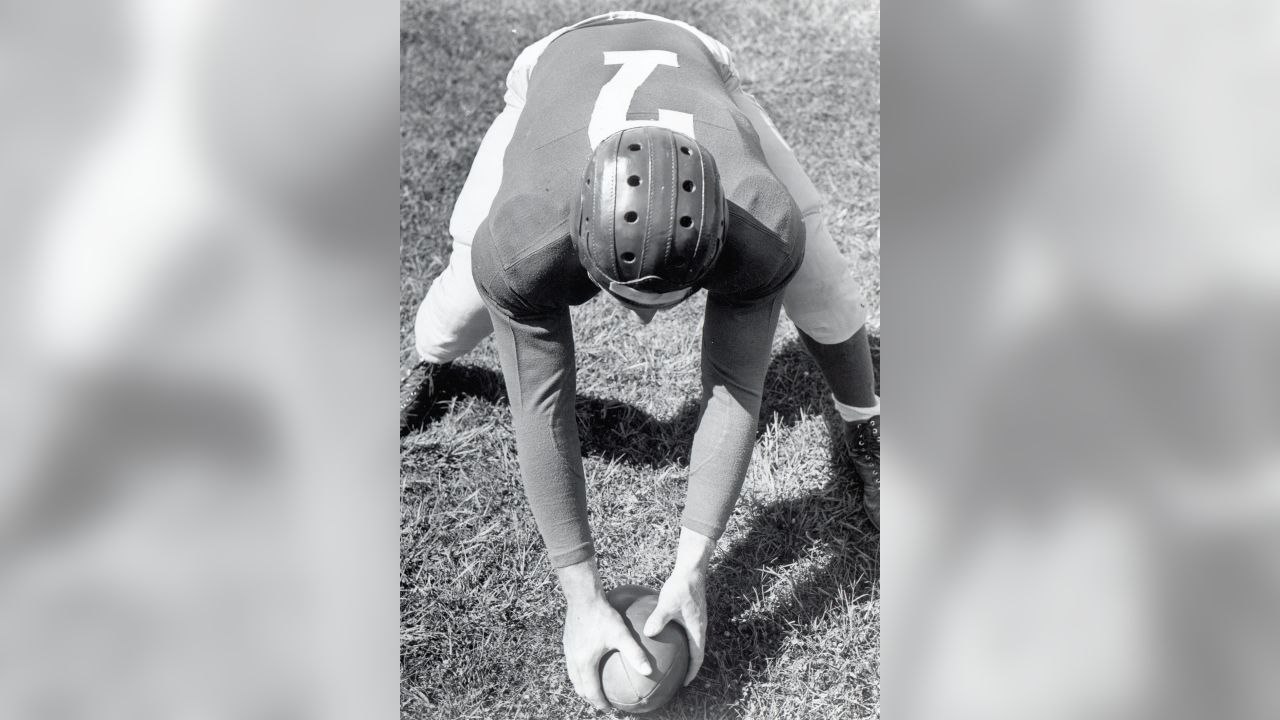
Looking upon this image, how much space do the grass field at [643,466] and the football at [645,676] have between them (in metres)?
0.18

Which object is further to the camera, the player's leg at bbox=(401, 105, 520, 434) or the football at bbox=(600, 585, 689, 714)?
the player's leg at bbox=(401, 105, 520, 434)

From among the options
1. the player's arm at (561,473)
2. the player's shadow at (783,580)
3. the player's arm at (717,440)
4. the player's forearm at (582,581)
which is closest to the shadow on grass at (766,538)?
the player's shadow at (783,580)

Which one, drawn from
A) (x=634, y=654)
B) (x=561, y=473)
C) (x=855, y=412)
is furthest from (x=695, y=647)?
(x=855, y=412)

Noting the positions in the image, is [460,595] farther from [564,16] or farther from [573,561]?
[564,16]

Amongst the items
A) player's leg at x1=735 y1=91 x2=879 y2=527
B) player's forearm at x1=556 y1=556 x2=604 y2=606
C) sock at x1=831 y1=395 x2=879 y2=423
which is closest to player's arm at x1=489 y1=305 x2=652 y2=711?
player's forearm at x1=556 y1=556 x2=604 y2=606

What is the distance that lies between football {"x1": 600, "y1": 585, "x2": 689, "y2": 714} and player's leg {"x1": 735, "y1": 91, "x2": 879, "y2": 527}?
99 cm

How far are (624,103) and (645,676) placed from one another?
1.53m

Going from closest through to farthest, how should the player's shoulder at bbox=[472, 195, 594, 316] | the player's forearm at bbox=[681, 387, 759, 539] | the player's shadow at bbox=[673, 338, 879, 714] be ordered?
1. the player's shoulder at bbox=[472, 195, 594, 316]
2. the player's forearm at bbox=[681, 387, 759, 539]
3. the player's shadow at bbox=[673, 338, 879, 714]

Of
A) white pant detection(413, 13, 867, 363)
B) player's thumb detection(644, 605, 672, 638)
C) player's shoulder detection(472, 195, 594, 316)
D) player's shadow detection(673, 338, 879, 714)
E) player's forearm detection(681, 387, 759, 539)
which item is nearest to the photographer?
player's shoulder detection(472, 195, 594, 316)

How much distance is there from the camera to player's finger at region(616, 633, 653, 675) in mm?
2531

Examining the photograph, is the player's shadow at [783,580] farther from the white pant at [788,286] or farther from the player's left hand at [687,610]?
the white pant at [788,286]

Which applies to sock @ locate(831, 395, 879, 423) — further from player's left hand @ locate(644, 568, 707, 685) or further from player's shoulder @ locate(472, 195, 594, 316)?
player's shoulder @ locate(472, 195, 594, 316)
